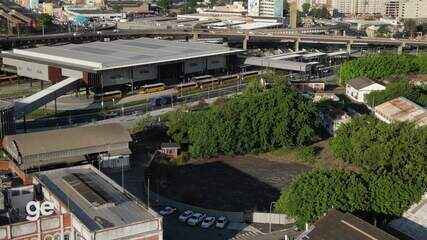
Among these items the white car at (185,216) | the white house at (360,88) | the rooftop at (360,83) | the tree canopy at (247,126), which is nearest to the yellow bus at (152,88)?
the tree canopy at (247,126)

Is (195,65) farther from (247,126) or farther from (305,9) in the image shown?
(305,9)

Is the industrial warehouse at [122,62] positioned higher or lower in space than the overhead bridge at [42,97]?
higher

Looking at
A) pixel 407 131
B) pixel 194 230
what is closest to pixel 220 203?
pixel 194 230

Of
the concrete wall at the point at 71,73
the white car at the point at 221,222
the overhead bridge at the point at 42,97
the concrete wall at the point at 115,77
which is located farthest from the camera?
the concrete wall at the point at 115,77

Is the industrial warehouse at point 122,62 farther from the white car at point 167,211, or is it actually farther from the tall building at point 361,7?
the tall building at point 361,7

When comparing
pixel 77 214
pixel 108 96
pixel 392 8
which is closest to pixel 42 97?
pixel 108 96

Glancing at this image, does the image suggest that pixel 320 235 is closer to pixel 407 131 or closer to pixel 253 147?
pixel 407 131
